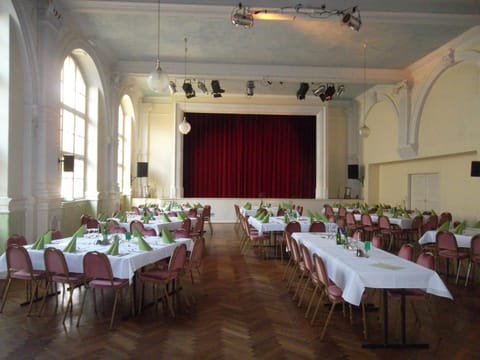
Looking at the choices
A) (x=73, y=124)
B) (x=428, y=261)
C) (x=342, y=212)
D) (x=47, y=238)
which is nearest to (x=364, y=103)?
(x=342, y=212)

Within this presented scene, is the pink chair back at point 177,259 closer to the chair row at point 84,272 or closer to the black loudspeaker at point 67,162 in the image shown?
the chair row at point 84,272

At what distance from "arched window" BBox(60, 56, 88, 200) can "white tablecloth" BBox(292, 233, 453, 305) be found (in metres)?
6.83

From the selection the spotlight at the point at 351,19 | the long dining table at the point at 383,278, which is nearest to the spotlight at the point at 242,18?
the spotlight at the point at 351,19

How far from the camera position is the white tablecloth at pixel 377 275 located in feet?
12.3

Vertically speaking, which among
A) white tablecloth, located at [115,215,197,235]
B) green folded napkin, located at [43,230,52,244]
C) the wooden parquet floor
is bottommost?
the wooden parquet floor

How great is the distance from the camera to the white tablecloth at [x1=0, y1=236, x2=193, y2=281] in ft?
14.2

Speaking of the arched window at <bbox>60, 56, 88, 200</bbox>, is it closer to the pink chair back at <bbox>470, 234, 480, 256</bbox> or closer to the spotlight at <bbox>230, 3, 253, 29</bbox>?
the spotlight at <bbox>230, 3, 253, 29</bbox>

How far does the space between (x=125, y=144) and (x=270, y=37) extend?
777cm

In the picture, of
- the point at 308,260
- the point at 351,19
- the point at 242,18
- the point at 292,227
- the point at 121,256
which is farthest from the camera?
the point at 292,227

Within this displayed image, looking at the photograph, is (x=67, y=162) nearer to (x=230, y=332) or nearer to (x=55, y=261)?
(x=55, y=261)

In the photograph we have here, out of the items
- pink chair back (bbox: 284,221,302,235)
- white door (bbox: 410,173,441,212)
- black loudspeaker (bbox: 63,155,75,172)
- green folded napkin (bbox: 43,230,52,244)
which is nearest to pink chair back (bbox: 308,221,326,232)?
pink chair back (bbox: 284,221,302,235)

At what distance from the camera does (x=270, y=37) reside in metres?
9.23

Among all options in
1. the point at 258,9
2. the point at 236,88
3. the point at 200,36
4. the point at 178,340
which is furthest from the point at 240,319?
the point at 236,88

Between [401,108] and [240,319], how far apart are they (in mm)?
10395
